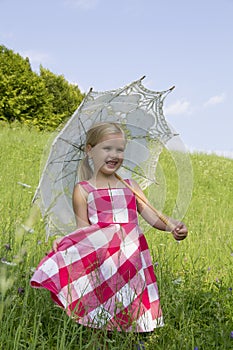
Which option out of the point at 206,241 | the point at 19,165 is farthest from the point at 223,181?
the point at 206,241

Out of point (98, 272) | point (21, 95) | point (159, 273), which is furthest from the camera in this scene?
point (21, 95)

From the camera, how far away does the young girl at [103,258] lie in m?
2.64

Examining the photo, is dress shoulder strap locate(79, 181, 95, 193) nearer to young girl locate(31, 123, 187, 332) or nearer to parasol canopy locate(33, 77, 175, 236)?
young girl locate(31, 123, 187, 332)

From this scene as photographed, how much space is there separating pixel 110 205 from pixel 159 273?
102cm

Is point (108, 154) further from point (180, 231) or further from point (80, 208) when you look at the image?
point (180, 231)

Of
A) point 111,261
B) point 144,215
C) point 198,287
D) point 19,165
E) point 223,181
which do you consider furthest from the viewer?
point 223,181

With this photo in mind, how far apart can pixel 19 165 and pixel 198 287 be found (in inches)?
235

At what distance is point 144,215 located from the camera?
9.63ft

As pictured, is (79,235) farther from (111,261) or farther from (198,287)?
(198,287)

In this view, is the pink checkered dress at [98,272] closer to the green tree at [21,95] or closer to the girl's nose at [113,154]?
the girl's nose at [113,154]

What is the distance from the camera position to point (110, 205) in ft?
9.12

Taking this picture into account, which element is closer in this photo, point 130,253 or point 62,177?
point 130,253

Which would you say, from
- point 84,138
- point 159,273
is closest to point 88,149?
point 84,138

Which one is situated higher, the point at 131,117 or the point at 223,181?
the point at 223,181
